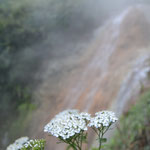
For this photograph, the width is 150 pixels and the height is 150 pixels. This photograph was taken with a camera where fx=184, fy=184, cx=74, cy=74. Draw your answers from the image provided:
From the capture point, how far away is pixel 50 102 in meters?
10.9

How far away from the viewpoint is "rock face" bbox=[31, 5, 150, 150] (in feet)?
26.1

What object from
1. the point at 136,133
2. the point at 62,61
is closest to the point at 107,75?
the point at 62,61

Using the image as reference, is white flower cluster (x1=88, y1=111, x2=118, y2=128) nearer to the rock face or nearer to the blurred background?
the rock face

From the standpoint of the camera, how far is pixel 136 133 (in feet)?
→ 14.8

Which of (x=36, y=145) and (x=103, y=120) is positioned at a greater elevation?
(x=103, y=120)

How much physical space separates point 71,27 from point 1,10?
5.63 m

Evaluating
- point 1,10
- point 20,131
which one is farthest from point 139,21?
point 20,131

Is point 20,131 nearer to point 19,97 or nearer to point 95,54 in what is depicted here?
point 19,97

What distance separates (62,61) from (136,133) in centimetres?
954

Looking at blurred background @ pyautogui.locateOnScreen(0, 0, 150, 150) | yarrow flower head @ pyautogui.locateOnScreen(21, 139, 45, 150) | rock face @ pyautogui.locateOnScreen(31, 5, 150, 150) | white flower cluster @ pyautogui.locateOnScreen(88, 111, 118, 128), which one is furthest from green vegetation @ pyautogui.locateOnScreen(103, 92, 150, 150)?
yarrow flower head @ pyautogui.locateOnScreen(21, 139, 45, 150)

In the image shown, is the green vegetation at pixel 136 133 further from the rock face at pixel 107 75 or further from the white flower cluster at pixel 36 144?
the white flower cluster at pixel 36 144

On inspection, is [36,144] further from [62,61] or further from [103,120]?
[62,61]

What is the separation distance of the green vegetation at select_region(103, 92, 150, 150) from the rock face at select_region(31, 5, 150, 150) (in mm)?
1525

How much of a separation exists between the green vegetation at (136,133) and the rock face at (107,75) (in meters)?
1.53
